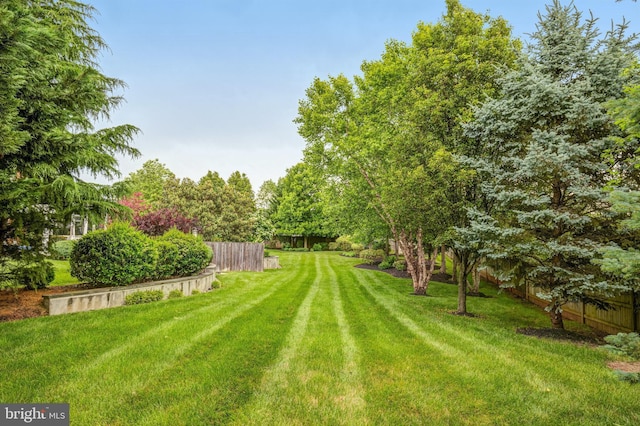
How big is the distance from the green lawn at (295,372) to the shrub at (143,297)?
489mm

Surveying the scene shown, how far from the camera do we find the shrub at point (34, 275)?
6966 millimetres

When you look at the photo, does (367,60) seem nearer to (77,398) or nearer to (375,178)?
(375,178)

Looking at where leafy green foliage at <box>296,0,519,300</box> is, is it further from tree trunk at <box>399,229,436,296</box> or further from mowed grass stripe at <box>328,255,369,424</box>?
mowed grass stripe at <box>328,255,369,424</box>

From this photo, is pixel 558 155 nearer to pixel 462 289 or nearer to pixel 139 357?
pixel 462 289

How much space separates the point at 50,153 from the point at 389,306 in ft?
31.2

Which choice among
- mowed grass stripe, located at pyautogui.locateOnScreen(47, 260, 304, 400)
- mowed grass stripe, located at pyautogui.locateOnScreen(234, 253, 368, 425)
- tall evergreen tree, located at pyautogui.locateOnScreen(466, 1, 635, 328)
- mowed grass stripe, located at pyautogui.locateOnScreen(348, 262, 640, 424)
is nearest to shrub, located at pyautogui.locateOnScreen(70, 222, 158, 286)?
Answer: mowed grass stripe, located at pyautogui.locateOnScreen(47, 260, 304, 400)

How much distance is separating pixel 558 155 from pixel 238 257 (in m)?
16.1

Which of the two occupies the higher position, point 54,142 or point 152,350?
point 54,142

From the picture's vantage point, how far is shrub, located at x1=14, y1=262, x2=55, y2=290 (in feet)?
22.9

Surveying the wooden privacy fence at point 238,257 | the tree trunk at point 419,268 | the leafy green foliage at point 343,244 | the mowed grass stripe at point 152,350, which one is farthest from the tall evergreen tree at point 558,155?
the leafy green foliage at point 343,244

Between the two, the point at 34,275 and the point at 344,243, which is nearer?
the point at 34,275

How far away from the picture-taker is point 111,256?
Answer: 7762mm

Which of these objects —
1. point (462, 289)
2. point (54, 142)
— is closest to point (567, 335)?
point (462, 289)

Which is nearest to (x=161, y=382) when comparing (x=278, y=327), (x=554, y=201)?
(x=278, y=327)
